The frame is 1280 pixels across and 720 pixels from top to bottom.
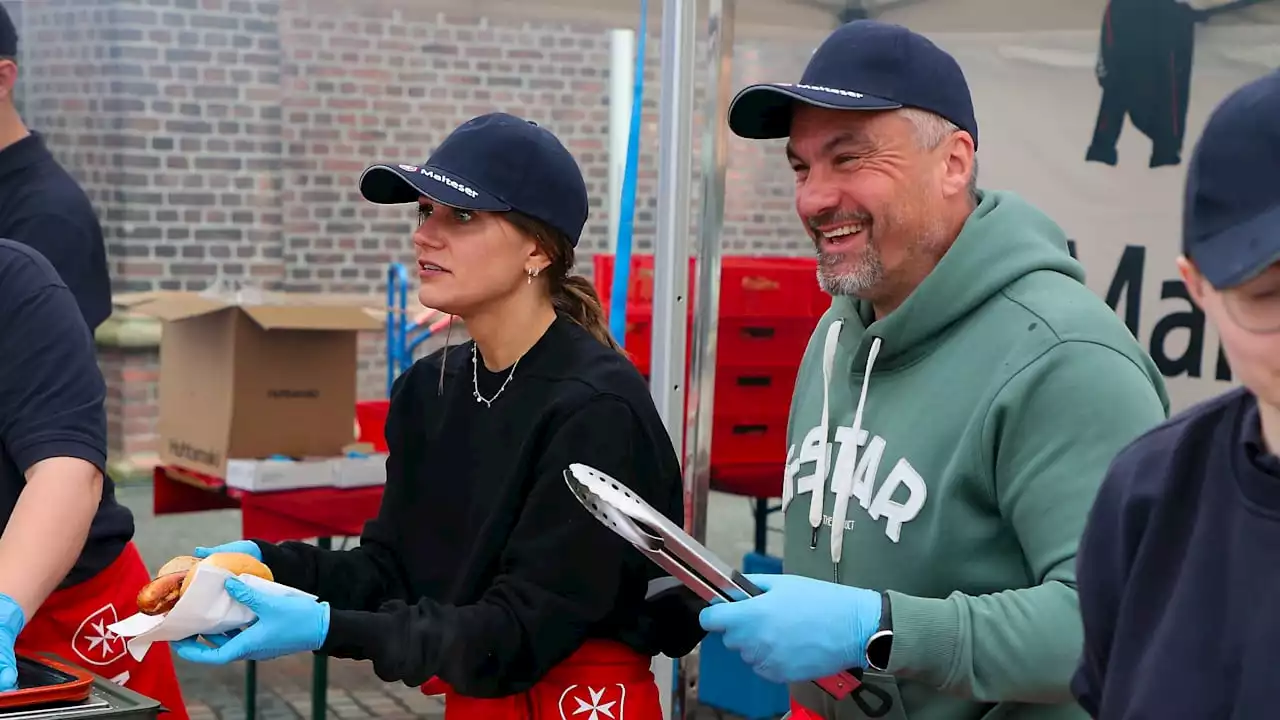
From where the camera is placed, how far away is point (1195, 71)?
10.4ft

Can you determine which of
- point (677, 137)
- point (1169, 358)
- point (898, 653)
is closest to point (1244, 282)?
point (898, 653)

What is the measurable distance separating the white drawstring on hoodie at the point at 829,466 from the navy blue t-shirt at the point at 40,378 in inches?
40.1

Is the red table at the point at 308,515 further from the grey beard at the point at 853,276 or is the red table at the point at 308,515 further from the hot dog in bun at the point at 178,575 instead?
the grey beard at the point at 853,276

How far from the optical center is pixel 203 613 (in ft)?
5.59

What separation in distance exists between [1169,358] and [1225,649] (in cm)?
232

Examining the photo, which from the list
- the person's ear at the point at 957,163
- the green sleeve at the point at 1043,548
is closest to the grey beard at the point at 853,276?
the person's ear at the point at 957,163

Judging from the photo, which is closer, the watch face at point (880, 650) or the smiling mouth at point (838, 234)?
the watch face at point (880, 650)

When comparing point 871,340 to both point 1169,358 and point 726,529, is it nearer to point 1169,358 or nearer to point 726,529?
point 1169,358

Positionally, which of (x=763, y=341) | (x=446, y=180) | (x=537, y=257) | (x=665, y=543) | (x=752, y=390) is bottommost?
(x=752, y=390)

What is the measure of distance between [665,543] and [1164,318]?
2.10m

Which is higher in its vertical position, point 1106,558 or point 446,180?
point 446,180

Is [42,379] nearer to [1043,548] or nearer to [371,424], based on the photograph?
[1043,548]

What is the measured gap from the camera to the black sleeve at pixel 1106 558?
1.12 meters

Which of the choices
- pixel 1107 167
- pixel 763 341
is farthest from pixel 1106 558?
pixel 763 341
